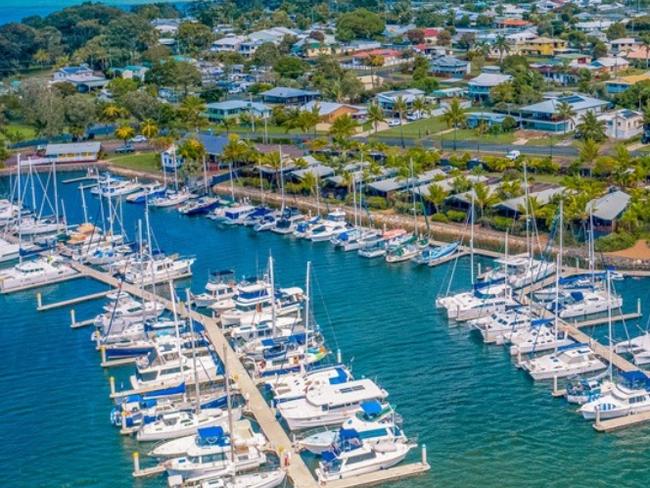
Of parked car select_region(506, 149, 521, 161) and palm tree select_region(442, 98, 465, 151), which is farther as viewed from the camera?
palm tree select_region(442, 98, 465, 151)

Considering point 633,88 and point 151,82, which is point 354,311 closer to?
point 633,88

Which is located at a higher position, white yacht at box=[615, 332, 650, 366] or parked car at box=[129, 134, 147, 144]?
parked car at box=[129, 134, 147, 144]

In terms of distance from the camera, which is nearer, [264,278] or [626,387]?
[626,387]

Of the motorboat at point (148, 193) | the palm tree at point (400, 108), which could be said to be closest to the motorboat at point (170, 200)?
the motorboat at point (148, 193)

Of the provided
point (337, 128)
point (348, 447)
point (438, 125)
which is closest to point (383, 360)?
→ point (348, 447)

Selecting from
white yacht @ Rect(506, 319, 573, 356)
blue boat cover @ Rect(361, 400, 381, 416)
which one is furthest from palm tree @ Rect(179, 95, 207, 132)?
blue boat cover @ Rect(361, 400, 381, 416)

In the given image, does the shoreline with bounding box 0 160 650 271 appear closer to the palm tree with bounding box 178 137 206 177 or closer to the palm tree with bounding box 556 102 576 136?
the palm tree with bounding box 178 137 206 177

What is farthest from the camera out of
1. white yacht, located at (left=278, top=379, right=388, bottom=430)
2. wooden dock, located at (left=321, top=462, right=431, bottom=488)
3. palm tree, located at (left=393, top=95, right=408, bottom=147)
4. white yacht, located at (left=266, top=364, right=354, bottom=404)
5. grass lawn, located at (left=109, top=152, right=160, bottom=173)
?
palm tree, located at (left=393, top=95, right=408, bottom=147)

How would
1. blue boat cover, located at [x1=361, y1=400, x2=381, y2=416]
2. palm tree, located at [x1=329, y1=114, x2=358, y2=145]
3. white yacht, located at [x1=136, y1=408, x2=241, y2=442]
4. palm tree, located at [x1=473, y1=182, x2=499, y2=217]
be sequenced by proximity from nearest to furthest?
white yacht, located at [x1=136, y1=408, x2=241, y2=442], blue boat cover, located at [x1=361, y1=400, x2=381, y2=416], palm tree, located at [x1=473, y1=182, x2=499, y2=217], palm tree, located at [x1=329, y1=114, x2=358, y2=145]
